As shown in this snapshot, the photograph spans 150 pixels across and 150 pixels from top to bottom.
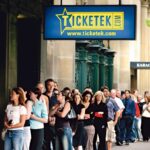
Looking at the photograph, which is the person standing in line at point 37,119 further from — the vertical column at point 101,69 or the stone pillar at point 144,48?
the stone pillar at point 144,48

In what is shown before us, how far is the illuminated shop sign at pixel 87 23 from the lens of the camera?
1923 cm

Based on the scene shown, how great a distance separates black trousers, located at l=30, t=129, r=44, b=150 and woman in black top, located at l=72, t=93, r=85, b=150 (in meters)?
1.60

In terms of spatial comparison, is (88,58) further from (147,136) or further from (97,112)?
(97,112)

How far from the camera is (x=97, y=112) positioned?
2034 cm

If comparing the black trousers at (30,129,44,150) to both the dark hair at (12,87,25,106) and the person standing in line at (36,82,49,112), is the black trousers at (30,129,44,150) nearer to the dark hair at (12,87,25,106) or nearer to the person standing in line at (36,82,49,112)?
the person standing in line at (36,82,49,112)

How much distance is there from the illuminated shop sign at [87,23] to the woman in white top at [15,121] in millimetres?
3899

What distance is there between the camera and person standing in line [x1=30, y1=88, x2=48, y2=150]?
1673 centimetres

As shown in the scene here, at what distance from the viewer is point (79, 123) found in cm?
1914

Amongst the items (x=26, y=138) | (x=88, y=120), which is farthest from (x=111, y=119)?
(x=26, y=138)

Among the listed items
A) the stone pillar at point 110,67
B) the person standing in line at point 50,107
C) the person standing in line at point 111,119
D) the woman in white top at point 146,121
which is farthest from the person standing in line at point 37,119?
the stone pillar at point 110,67

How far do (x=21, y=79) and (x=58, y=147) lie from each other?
416cm

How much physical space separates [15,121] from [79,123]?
366 cm

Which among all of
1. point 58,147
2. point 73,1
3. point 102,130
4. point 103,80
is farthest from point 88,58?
point 58,147

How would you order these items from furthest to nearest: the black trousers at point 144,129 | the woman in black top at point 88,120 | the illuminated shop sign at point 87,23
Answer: the black trousers at point 144,129
the woman in black top at point 88,120
the illuminated shop sign at point 87,23
